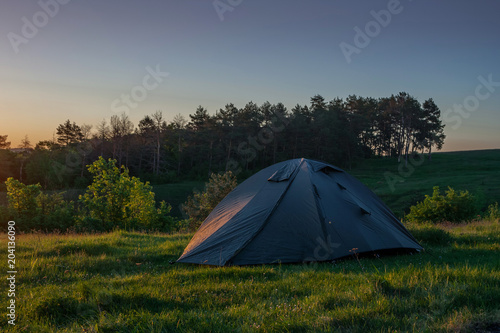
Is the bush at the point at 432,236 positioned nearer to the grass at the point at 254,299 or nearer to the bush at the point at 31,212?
the grass at the point at 254,299

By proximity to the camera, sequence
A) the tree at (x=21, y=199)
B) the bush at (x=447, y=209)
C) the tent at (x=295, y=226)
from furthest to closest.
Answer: the bush at (x=447, y=209) → the tree at (x=21, y=199) → the tent at (x=295, y=226)

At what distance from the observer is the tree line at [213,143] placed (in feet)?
214

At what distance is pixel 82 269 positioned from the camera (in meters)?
6.72

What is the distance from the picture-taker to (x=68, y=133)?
7438 centimetres

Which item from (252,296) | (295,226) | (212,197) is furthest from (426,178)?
(252,296)

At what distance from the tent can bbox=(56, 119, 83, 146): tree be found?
3006 inches

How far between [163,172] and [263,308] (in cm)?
6971

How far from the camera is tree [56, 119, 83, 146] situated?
73.9 meters

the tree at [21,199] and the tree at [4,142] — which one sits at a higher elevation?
the tree at [4,142]

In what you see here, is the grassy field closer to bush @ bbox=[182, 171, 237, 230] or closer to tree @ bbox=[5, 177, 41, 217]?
bush @ bbox=[182, 171, 237, 230]

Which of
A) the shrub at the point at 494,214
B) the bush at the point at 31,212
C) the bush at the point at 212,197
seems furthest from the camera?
the bush at the point at 212,197

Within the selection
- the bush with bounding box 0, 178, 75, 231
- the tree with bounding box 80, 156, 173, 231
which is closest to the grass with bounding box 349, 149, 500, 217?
the tree with bounding box 80, 156, 173, 231

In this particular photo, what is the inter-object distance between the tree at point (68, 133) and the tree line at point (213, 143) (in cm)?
20

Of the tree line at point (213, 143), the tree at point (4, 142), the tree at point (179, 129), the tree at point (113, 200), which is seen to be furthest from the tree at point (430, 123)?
the tree at point (4, 142)
